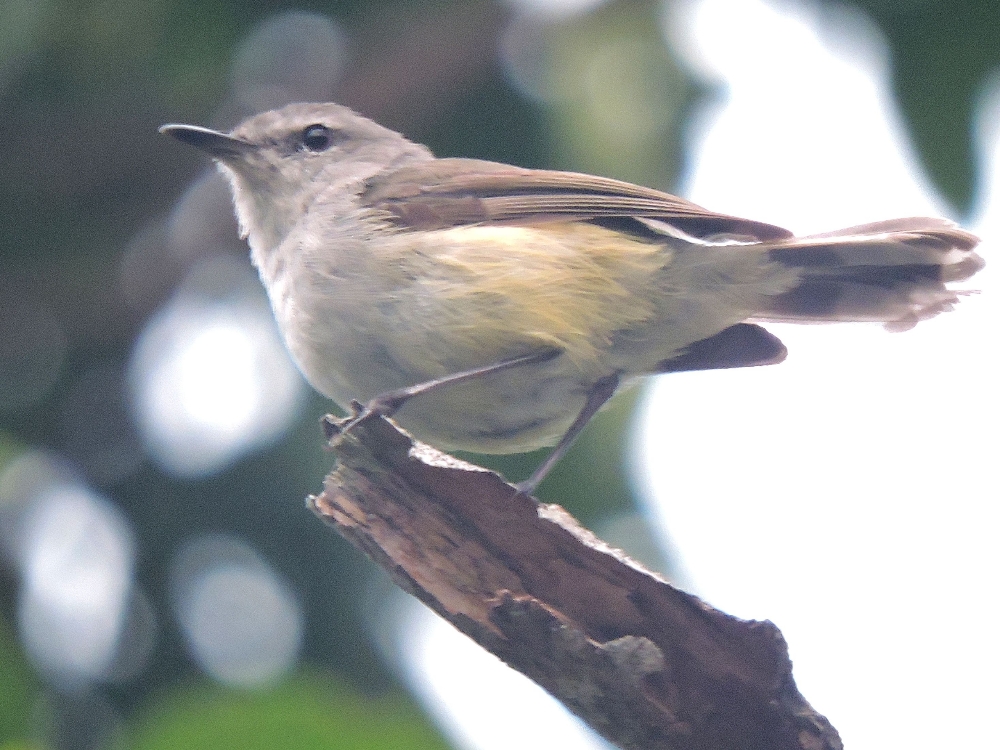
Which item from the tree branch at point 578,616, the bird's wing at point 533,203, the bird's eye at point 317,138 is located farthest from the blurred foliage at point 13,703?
the bird's eye at point 317,138

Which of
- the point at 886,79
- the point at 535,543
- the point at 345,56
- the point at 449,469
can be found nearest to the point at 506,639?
the point at 535,543

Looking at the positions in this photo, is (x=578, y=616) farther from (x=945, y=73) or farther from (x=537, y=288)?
(x=945, y=73)

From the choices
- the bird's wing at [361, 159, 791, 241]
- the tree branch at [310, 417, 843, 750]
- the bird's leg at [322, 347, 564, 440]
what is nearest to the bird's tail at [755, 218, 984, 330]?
the bird's wing at [361, 159, 791, 241]

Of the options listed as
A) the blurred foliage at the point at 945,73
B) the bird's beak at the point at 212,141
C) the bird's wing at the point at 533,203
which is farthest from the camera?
the bird's beak at the point at 212,141

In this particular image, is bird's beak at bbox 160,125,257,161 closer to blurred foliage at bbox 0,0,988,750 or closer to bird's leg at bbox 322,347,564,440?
blurred foliage at bbox 0,0,988,750

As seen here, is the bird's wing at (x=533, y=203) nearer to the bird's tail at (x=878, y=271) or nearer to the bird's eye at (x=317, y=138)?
the bird's tail at (x=878, y=271)

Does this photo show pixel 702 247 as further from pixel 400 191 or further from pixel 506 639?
pixel 506 639
